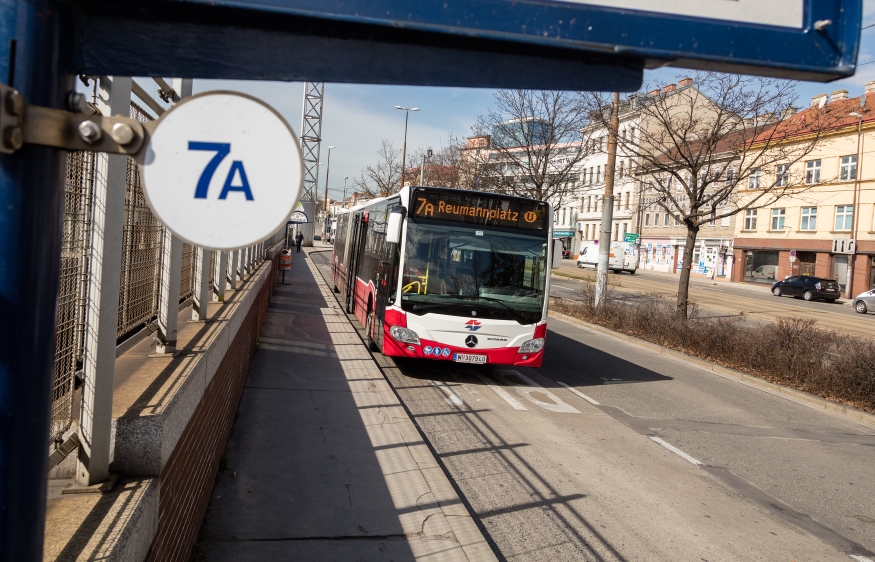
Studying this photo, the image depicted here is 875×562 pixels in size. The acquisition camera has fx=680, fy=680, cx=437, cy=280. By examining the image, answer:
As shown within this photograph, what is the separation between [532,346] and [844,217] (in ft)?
142

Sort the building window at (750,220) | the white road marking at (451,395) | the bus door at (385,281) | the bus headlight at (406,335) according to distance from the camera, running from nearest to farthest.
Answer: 1. the white road marking at (451,395)
2. the bus headlight at (406,335)
3. the bus door at (385,281)
4. the building window at (750,220)

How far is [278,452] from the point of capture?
6273 millimetres

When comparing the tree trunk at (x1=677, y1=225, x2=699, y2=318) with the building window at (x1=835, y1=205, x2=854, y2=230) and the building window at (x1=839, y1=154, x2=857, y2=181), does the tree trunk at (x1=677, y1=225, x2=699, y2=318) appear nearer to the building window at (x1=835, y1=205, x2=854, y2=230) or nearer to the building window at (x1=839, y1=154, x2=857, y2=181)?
the building window at (x1=839, y1=154, x2=857, y2=181)

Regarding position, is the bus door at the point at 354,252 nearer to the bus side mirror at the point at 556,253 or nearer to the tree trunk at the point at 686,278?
the bus side mirror at the point at 556,253

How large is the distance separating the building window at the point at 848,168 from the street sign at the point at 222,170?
4936 centimetres

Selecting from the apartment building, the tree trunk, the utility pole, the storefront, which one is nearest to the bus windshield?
the tree trunk

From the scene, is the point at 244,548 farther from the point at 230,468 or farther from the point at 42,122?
the point at 42,122

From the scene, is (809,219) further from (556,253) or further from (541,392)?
(541,392)

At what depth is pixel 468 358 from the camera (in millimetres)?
10500

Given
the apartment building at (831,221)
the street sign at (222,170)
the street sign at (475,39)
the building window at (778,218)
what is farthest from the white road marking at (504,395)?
the building window at (778,218)

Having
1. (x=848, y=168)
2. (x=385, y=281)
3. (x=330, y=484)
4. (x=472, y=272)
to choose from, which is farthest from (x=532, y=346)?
(x=848, y=168)

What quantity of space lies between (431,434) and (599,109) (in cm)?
1376

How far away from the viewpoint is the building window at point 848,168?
43.5 m

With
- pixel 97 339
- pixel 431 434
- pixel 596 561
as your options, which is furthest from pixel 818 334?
pixel 97 339
